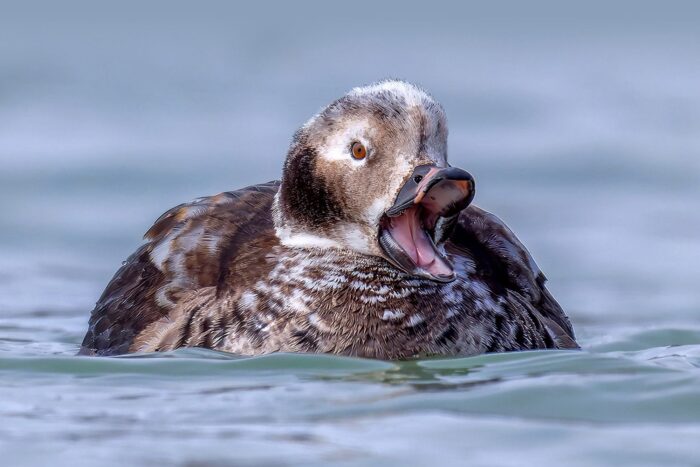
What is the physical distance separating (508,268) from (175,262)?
1689mm

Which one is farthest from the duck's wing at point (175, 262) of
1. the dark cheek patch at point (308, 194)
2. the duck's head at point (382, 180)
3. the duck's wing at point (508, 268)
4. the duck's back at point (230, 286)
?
the duck's wing at point (508, 268)

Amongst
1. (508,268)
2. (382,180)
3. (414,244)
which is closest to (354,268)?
(414,244)

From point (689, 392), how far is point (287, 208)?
2.20 metres

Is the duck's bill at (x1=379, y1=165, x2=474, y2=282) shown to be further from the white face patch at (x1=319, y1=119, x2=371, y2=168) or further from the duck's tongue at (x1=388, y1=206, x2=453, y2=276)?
the white face patch at (x1=319, y1=119, x2=371, y2=168)

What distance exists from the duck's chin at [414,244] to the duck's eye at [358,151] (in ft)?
1.01

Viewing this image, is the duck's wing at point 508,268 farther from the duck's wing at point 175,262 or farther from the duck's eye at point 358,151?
the duck's wing at point 175,262

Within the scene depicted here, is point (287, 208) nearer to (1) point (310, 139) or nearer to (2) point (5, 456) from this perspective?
(1) point (310, 139)

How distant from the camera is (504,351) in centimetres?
849

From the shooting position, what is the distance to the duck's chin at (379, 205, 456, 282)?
8.24 m

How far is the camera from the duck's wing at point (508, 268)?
9.02 metres

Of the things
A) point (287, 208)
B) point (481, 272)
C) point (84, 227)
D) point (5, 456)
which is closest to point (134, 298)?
point (287, 208)

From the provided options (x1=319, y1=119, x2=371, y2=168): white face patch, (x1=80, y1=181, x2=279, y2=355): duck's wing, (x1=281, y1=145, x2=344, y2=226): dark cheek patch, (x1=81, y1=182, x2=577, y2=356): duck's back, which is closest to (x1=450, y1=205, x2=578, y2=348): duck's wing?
(x1=81, y1=182, x2=577, y2=356): duck's back

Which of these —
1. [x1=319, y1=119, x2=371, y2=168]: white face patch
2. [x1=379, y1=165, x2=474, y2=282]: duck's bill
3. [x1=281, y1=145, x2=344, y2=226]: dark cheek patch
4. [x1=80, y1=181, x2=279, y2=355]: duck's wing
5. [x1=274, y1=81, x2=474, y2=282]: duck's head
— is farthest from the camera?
[x1=80, y1=181, x2=279, y2=355]: duck's wing

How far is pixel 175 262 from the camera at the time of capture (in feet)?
29.8
